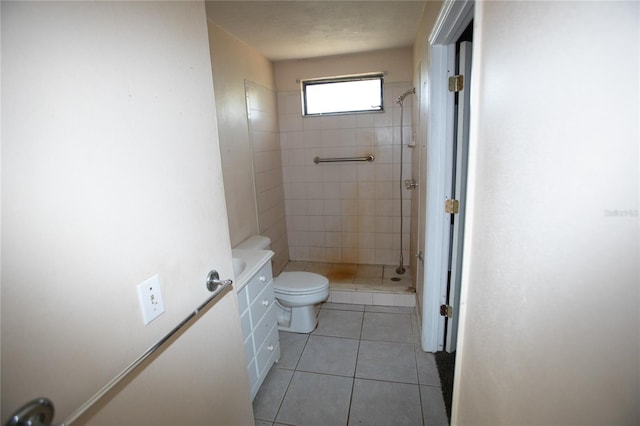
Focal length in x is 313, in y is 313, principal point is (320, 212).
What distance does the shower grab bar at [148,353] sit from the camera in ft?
2.01

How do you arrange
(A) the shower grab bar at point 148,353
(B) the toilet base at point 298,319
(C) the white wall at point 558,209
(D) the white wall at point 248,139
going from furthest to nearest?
(B) the toilet base at point 298,319
(D) the white wall at point 248,139
(A) the shower grab bar at point 148,353
(C) the white wall at point 558,209

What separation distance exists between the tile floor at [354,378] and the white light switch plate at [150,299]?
115cm

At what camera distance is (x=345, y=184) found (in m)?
3.26

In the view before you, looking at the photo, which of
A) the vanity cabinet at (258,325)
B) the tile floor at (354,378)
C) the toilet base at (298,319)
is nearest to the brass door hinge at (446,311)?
the tile floor at (354,378)

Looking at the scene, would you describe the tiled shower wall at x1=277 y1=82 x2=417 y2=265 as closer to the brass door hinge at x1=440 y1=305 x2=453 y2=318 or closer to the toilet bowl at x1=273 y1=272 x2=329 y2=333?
the toilet bowl at x1=273 y1=272 x2=329 y2=333

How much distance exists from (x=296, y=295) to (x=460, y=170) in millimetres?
1355

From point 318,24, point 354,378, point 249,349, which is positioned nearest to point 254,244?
point 249,349

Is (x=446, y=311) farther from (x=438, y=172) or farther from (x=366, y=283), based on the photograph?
(x=366, y=283)

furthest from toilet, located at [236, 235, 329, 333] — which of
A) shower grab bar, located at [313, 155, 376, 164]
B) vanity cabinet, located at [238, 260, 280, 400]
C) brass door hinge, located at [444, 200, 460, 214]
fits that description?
shower grab bar, located at [313, 155, 376, 164]

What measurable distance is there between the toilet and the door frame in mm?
754

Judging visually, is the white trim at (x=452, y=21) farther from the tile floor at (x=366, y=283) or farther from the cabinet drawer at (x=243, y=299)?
the tile floor at (x=366, y=283)

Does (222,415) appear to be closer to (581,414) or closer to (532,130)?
(581,414)

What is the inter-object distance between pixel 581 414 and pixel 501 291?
0.30 m

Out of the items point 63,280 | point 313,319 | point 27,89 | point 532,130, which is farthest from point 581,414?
point 313,319
